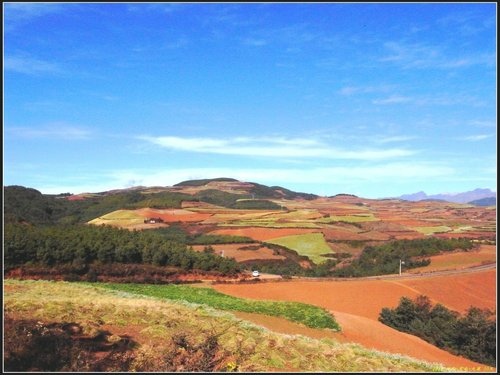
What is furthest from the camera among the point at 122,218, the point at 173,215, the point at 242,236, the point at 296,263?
the point at 173,215

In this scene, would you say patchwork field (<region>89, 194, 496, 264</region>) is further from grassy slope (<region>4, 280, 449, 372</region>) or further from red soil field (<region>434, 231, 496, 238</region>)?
grassy slope (<region>4, 280, 449, 372</region>)

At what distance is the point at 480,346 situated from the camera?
2216 centimetres

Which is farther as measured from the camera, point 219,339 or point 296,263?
point 296,263

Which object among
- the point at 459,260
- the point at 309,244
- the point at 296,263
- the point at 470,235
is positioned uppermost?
the point at 470,235

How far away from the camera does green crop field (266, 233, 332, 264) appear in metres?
70.9

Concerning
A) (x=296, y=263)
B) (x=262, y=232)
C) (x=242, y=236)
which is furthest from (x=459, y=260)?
(x=262, y=232)

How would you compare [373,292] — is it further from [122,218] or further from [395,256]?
[122,218]

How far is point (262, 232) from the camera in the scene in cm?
8406

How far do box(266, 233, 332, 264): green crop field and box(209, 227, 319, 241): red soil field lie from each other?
→ 230 centimetres

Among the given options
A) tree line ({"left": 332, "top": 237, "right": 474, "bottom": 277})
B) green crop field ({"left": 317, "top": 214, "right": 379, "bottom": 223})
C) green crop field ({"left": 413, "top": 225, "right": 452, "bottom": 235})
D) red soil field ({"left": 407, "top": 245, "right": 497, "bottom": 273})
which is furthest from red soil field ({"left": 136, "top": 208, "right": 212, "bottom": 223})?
red soil field ({"left": 407, "top": 245, "right": 497, "bottom": 273})

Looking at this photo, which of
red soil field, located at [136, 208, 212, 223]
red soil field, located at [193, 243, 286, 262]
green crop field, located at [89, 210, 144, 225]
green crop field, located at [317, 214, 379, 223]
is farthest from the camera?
green crop field, located at [317, 214, 379, 223]

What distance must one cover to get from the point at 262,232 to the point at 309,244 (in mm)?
10438

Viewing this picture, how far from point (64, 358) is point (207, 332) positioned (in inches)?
179

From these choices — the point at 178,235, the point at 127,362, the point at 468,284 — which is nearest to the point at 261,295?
the point at 468,284
